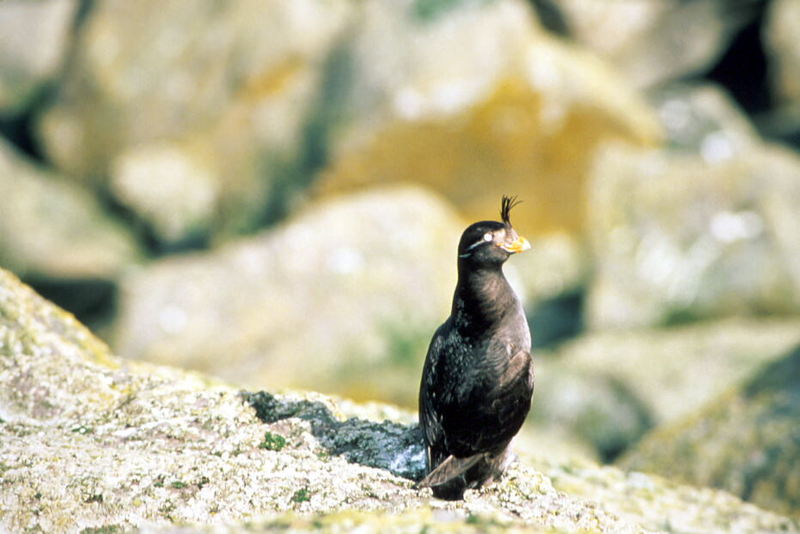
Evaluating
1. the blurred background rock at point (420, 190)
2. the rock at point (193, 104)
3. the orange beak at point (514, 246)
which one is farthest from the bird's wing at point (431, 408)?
the rock at point (193, 104)

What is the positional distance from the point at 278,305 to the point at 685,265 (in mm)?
8119

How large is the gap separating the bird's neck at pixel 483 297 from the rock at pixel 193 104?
16.3 metres

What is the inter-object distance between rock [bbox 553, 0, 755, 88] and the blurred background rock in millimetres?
69

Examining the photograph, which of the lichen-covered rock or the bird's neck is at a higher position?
the lichen-covered rock

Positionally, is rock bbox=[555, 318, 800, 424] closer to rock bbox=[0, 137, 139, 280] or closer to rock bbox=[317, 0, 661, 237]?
rock bbox=[317, 0, 661, 237]

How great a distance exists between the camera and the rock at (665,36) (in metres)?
27.4

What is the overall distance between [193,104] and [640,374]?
13820 mm

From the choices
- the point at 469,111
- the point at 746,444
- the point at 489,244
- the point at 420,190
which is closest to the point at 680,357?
the point at 746,444

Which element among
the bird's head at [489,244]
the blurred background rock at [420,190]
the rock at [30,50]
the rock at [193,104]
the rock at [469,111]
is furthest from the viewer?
the rock at [30,50]

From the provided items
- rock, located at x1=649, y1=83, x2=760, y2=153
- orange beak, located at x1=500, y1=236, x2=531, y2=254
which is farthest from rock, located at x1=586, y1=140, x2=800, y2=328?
orange beak, located at x1=500, y1=236, x2=531, y2=254

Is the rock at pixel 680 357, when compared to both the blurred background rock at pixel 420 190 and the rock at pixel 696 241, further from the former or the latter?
the rock at pixel 696 241

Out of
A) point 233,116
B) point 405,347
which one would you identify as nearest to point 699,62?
point 233,116

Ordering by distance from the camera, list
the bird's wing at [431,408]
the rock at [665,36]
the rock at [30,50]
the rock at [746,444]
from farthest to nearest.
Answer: the rock at [30,50] < the rock at [665,36] < the rock at [746,444] < the bird's wing at [431,408]

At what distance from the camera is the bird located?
6914mm
